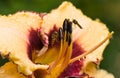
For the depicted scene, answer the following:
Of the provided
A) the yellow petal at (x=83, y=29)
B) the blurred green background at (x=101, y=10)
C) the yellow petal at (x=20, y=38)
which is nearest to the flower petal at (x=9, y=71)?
the yellow petal at (x=20, y=38)

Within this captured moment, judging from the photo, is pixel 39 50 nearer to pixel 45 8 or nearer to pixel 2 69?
pixel 2 69

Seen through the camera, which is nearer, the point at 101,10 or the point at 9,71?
the point at 9,71

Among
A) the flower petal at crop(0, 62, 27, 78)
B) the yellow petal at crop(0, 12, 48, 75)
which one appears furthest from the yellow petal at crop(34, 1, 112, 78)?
the flower petal at crop(0, 62, 27, 78)

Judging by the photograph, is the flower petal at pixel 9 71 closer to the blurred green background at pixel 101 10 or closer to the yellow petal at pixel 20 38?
the yellow petal at pixel 20 38

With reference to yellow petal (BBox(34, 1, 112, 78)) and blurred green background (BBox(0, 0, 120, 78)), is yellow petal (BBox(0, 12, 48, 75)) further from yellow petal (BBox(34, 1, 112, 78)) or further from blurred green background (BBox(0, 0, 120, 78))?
blurred green background (BBox(0, 0, 120, 78))

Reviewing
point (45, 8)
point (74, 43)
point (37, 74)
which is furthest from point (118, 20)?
point (37, 74)

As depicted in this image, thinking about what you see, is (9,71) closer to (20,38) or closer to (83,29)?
(20,38)

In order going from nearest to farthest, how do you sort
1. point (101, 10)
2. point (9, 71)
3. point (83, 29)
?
1. point (9, 71)
2. point (83, 29)
3. point (101, 10)

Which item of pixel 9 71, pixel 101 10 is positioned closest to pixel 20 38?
pixel 9 71
